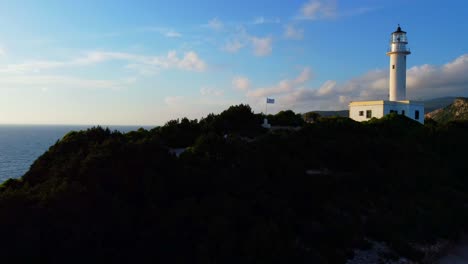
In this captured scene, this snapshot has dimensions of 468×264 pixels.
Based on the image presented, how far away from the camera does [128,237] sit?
9.04 metres

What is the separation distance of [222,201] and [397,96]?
31903mm

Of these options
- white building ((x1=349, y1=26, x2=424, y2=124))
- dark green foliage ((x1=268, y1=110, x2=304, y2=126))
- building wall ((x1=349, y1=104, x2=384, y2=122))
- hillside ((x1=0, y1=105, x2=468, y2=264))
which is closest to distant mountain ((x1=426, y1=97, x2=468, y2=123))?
white building ((x1=349, y1=26, x2=424, y2=124))

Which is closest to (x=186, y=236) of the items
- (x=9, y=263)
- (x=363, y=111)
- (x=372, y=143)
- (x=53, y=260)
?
(x=53, y=260)

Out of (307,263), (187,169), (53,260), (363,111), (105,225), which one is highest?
(363,111)

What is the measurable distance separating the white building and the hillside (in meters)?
14.5

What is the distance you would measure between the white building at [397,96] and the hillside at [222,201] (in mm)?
14511

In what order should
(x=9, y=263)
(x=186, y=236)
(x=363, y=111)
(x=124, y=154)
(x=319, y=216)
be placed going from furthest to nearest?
(x=363, y=111) < (x=319, y=216) < (x=124, y=154) < (x=186, y=236) < (x=9, y=263)

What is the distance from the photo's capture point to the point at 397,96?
35.9m

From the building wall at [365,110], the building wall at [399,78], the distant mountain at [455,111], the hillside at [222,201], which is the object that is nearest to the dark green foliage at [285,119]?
the hillside at [222,201]

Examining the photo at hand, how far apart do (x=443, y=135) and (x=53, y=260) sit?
2719 cm

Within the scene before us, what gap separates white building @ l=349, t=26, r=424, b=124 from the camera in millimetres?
34281

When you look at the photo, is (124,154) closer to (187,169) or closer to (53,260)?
(187,169)

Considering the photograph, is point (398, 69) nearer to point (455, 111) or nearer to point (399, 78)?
point (399, 78)

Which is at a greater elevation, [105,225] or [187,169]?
[187,169]
